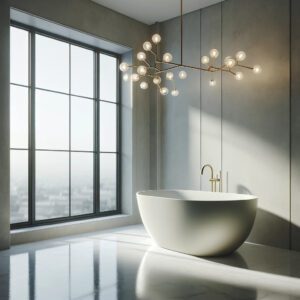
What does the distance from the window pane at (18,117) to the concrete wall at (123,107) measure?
13.8 inches

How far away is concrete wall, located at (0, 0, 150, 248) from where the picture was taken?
3.93 meters

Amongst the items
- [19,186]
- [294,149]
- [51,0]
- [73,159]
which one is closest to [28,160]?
[19,186]

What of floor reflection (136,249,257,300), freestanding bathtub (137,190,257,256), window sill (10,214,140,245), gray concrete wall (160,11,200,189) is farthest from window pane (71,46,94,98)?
floor reflection (136,249,257,300)

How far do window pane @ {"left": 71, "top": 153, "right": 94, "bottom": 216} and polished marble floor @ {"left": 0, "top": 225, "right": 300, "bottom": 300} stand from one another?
2.64ft

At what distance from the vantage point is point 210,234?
3.46m

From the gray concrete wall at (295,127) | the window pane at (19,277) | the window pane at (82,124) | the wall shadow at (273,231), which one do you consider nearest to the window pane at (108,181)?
the window pane at (82,124)

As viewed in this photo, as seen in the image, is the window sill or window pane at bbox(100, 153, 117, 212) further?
window pane at bbox(100, 153, 117, 212)

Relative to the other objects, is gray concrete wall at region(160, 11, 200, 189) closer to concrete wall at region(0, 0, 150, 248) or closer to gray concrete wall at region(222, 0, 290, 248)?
concrete wall at region(0, 0, 150, 248)

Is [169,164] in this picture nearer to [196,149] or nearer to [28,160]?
[196,149]

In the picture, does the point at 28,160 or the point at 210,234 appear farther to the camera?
the point at 28,160

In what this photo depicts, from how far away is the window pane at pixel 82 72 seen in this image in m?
4.97

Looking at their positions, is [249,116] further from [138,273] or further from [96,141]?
[138,273]

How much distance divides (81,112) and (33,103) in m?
0.75

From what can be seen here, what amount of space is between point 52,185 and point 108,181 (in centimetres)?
96
